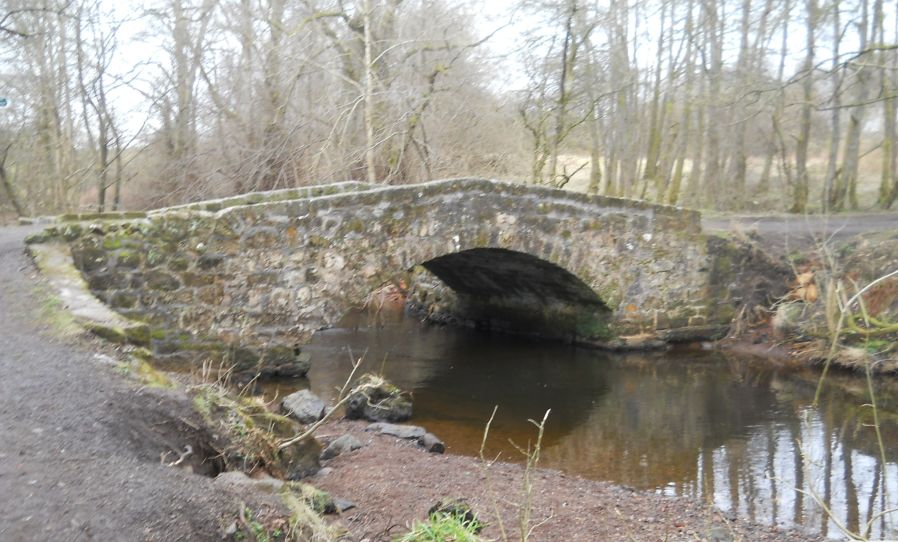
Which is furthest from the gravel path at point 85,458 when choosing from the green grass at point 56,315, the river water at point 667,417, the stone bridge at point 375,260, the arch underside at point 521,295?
the arch underside at point 521,295

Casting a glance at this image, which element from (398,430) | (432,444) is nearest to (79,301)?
(398,430)

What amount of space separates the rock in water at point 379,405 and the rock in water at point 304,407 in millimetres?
439

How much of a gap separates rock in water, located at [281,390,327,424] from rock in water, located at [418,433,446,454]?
36.7 inches

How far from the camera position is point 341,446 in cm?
643

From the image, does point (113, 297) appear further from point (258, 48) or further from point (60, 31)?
point (60, 31)

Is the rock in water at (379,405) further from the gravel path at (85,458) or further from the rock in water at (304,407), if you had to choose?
the gravel path at (85,458)

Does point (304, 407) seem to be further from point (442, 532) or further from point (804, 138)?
point (804, 138)

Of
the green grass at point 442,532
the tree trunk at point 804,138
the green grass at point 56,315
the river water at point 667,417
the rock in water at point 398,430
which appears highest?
the tree trunk at point 804,138

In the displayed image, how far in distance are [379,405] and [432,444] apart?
3.84 feet

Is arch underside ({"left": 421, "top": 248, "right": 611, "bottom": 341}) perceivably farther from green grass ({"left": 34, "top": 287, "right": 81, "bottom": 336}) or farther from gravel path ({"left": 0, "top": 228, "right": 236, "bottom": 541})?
gravel path ({"left": 0, "top": 228, "right": 236, "bottom": 541})

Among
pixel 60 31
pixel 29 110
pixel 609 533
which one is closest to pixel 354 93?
pixel 60 31

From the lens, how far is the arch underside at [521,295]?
11.7m

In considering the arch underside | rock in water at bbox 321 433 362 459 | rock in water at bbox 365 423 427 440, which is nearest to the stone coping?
rock in water at bbox 321 433 362 459

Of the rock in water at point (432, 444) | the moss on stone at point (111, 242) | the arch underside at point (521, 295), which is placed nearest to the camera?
the rock in water at point (432, 444)
